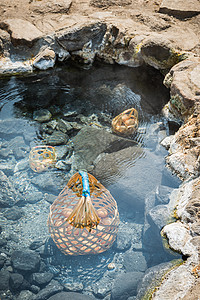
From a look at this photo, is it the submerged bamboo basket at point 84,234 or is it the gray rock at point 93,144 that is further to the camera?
the gray rock at point 93,144

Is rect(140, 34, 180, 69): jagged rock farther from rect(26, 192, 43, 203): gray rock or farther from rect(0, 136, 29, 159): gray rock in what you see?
rect(26, 192, 43, 203): gray rock

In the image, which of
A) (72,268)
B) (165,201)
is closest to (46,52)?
(165,201)

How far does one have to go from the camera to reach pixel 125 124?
4.17 meters

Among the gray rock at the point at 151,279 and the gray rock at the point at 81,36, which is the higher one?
the gray rock at the point at 81,36

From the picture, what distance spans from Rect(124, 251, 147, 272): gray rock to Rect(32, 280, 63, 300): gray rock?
0.77 meters

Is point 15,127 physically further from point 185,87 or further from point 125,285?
point 125,285

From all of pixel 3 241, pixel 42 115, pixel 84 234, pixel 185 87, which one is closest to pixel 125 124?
pixel 185 87

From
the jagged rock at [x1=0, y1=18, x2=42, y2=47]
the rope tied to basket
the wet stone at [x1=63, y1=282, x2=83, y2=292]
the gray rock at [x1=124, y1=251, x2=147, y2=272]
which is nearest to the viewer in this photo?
the rope tied to basket

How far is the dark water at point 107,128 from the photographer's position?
9.47ft

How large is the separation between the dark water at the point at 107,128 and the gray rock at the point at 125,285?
99 mm

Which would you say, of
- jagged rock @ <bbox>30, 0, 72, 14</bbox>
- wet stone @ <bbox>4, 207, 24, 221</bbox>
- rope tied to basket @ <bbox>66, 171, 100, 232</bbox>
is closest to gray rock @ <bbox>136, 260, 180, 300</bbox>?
rope tied to basket @ <bbox>66, 171, 100, 232</bbox>

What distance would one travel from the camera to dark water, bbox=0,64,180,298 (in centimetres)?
289

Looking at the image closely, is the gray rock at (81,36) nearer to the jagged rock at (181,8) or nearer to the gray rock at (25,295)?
the jagged rock at (181,8)

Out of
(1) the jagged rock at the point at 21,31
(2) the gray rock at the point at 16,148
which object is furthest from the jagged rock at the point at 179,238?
(1) the jagged rock at the point at 21,31
